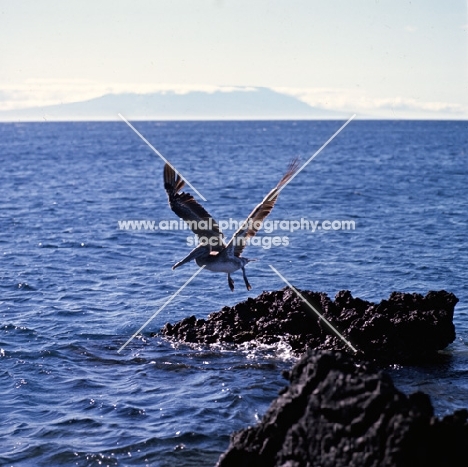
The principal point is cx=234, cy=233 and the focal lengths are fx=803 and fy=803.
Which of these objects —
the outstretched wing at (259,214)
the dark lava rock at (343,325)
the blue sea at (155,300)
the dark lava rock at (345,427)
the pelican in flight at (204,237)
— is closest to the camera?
the dark lava rock at (345,427)

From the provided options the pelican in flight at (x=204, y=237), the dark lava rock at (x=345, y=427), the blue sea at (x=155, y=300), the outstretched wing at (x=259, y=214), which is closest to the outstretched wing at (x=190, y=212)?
the pelican in flight at (x=204, y=237)

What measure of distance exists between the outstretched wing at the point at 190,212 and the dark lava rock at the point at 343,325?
296 cm

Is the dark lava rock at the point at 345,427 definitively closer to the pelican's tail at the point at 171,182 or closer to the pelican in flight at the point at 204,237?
the pelican in flight at the point at 204,237

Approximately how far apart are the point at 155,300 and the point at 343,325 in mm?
8320

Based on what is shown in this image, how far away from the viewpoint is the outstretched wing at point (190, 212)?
16.7m

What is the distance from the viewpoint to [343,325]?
17859 millimetres

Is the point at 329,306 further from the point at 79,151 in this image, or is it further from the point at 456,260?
the point at 79,151

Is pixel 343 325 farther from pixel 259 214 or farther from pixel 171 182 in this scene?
pixel 171 182

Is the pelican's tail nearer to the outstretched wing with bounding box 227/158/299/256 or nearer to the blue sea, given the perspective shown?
the outstretched wing with bounding box 227/158/299/256

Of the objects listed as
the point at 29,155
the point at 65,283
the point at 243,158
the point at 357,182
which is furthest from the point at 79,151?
the point at 65,283

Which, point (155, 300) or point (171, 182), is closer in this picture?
point (171, 182)

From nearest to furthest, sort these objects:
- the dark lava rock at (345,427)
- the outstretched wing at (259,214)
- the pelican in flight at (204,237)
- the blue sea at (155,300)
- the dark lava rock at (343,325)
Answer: the dark lava rock at (345,427)
the blue sea at (155,300)
the outstretched wing at (259,214)
the pelican in flight at (204,237)
the dark lava rock at (343,325)

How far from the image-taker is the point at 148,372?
17.5 metres

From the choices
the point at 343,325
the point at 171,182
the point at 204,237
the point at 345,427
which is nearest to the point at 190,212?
the point at 204,237
